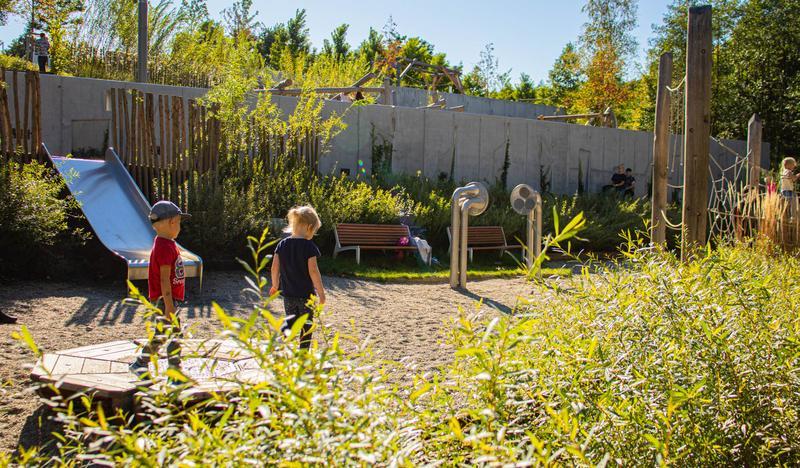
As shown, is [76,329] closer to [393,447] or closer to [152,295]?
[152,295]

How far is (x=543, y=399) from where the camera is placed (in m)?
2.71

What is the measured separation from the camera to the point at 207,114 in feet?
40.8

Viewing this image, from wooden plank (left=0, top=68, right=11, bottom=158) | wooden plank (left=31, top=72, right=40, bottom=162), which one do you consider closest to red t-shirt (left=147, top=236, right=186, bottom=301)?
wooden plank (left=0, top=68, right=11, bottom=158)

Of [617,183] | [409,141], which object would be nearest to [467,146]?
[409,141]

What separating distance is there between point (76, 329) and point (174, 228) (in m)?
2.28

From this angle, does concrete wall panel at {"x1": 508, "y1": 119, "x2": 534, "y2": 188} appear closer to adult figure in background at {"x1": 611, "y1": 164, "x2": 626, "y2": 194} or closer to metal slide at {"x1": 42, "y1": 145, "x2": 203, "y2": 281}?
adult figure in background at {"x1": 611, "y1": 164, "x2": 626, "y2": 194}

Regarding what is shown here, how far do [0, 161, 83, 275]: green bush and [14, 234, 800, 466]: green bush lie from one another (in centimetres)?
626

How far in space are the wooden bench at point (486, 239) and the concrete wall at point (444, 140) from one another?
2862mm

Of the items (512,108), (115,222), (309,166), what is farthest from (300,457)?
(512,108)

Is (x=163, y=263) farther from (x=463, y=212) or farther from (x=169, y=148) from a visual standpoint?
(x=169, y=148)

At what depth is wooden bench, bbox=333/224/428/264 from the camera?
39.6 feet

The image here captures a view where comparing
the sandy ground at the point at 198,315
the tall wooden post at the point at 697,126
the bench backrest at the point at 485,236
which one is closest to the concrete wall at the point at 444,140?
the bench backrest at the point at 485,236

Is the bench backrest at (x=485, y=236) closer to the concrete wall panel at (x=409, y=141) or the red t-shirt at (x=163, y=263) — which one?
the concrete wall panel at (x=409, y=141)

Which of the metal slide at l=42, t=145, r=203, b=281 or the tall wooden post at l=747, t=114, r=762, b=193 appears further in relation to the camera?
the tall wooden post at l=747, t=114, r=762, b=193
